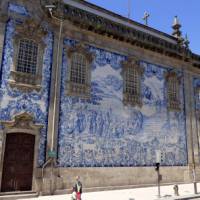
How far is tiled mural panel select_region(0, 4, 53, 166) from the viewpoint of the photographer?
37.2 ft

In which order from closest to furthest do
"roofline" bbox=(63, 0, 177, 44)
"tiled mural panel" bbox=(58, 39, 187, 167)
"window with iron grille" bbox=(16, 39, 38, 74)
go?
"window with iron grille" bbox=(16, 39, 38, 74)
"tiled mural panel" bbox=(58, 39, 187, 167)
"roofline" bbox=(63, 0, 177, 44)

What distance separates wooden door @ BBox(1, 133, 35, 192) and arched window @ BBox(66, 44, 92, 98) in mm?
3143

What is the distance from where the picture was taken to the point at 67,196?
11.3 metres

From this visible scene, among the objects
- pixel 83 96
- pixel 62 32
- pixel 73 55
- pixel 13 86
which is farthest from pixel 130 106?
pixel 13 86

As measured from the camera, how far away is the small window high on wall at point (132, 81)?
1520cm

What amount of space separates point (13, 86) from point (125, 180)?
727 centimetres

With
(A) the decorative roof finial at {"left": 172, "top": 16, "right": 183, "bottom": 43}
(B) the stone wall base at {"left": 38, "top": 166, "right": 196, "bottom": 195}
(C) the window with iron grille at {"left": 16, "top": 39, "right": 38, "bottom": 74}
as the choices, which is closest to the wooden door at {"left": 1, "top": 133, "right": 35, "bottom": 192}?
(B) the stone wall base at {"left": 38, "top": 166, "right": 196, "bottom": 195}

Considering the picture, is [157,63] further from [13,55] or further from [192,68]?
[13,55]

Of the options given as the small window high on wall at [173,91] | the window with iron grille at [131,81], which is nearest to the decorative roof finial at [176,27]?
the small window high on wall at [173,91]

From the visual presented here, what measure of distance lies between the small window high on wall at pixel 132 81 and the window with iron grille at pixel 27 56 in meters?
5.23

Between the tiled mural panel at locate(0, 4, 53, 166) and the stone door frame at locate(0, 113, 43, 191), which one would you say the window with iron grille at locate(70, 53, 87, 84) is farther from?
the stone door frame at locate(0, 113, 43, 191)

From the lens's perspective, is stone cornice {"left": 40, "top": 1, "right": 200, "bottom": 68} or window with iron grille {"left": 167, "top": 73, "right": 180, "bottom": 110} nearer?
stone cornice {"left": 40, "top": 1, "right": 200, "bottom": 68}

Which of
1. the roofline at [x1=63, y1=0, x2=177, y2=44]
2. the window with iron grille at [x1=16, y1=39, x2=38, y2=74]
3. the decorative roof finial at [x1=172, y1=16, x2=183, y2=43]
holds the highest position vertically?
the decorative roof finial at [x1=172, y1=16, x2=183, y2=43]

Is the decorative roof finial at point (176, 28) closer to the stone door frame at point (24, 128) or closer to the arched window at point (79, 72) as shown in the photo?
the arched window at point (79, 72)
